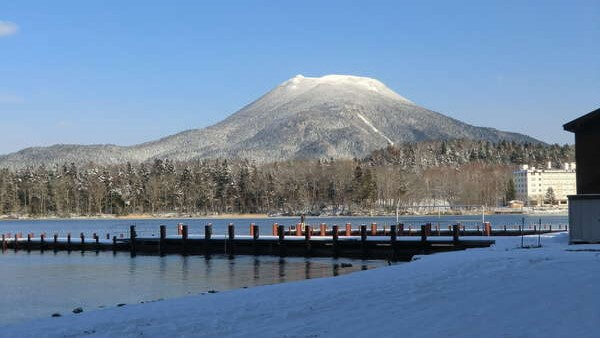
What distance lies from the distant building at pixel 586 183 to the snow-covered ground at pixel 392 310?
12393 millimetres

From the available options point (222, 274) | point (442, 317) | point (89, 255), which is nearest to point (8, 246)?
point (89, 255)

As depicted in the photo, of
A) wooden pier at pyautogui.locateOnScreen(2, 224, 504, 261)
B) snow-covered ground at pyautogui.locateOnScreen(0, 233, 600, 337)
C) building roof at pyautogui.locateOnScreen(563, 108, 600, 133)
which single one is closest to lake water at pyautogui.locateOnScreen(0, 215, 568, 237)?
wooden pier at pyautogui.locateOnScreen(2, 224, 504, 261)

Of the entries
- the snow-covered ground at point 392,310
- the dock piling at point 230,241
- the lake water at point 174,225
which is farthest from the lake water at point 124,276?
the lake water at point 174,225

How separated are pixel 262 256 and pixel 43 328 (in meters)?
37.9

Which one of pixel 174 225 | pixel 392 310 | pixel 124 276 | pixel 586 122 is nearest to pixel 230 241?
pixel 124 276

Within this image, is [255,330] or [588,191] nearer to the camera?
[255,330]

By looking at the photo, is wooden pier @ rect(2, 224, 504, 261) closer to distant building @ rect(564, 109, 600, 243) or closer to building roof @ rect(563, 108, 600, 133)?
distant building @ rect(564, 109, 600, 243)

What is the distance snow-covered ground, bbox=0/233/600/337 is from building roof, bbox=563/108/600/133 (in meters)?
13.8

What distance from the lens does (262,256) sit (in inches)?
2181

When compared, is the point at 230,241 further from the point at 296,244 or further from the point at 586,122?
the point at 586,122

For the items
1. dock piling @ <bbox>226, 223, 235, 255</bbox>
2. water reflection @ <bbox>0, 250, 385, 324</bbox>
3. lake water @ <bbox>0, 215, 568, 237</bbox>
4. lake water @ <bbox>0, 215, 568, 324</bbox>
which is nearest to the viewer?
lake water @ <bbox>0, 215, 568, 324</bbox>

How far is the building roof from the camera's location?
35.5 m

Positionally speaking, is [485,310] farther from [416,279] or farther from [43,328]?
[43,328]

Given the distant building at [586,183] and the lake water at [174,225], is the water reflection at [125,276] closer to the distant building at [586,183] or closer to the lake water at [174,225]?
the distant building at [586,183]
